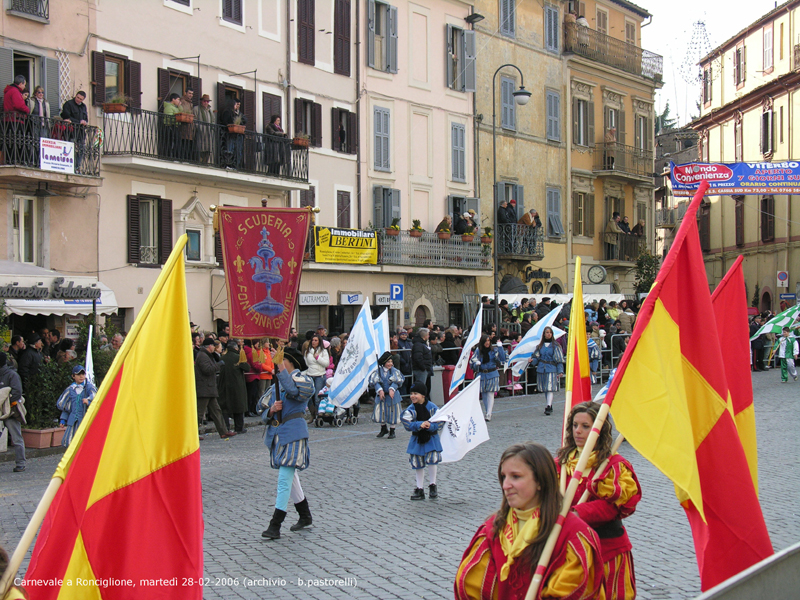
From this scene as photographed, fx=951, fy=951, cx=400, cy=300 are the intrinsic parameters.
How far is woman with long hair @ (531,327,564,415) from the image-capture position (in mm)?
19875

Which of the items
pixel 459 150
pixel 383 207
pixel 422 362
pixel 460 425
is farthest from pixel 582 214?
pixel 460 425

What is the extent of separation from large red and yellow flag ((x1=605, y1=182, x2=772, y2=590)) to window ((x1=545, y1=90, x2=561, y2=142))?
32417mm

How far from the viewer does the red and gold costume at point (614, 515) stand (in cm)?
479

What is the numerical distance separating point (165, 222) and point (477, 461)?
12990 mm

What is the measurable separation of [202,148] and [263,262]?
1310cm

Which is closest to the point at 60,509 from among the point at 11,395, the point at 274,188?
the point at 11,395

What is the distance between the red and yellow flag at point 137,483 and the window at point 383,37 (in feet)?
87.9

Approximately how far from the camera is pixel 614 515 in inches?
196

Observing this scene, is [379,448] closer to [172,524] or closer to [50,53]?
[172,524]

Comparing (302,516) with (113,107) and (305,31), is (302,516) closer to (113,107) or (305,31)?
(113,107)

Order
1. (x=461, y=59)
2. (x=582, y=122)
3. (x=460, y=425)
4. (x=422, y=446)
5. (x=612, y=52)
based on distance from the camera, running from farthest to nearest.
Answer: (x=612, y=52)
(x=582, y=122)
(x=461, y=59)
(x=460, y=425)
(x=422, y=446)

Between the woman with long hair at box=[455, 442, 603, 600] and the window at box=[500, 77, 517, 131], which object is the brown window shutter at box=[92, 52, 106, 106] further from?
the woman with long hair at box=[455, 442, 603, 600]

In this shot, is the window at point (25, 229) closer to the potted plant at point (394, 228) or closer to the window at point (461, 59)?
the potted plant at point (394, 228)

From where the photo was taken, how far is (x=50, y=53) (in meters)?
20.7
